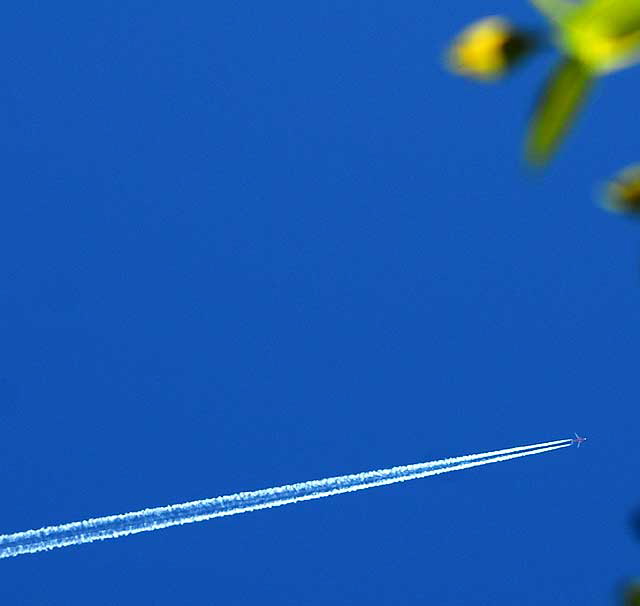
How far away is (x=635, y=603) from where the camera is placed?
2406 mm

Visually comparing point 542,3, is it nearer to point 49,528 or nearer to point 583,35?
point 583,35

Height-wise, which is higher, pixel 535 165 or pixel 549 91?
pixel 549 91

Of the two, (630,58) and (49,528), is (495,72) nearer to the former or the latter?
(630,58)

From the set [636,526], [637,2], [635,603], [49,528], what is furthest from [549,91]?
[49,528]

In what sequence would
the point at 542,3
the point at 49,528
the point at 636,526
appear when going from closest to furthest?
the point at 636,526, the point at 542,3, the point at 49,528

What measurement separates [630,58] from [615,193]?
0.26 m

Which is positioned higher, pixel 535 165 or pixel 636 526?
pixel 535 165

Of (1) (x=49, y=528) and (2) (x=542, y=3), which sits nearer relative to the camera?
(2) (x=542, y=3)

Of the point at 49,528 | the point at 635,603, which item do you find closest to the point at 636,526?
the point at 635,603

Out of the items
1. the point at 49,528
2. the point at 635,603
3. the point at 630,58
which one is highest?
the point at 49,528

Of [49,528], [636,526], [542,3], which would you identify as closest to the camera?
[636,526]

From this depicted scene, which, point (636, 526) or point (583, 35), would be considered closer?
point (636, 526)

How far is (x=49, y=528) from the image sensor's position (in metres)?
69.6

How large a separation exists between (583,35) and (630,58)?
0.11 meters
